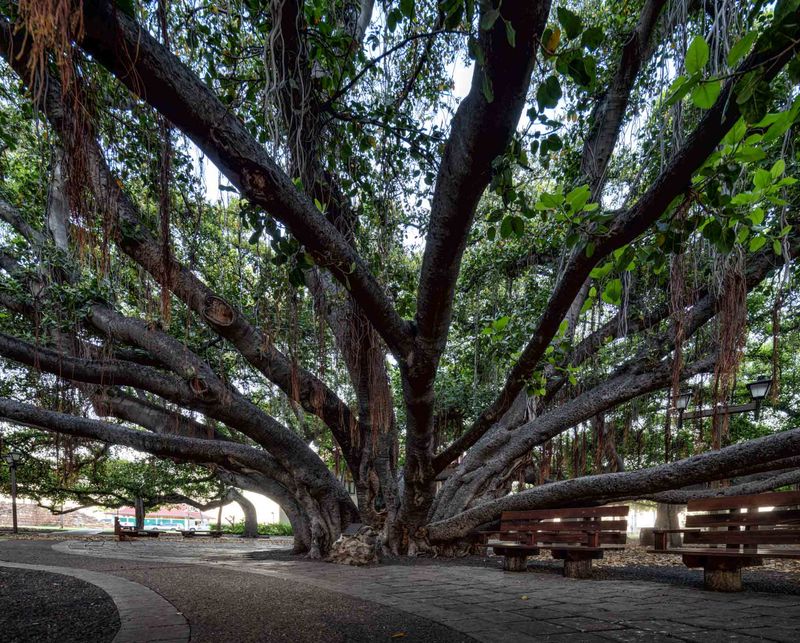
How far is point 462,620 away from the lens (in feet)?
9.25

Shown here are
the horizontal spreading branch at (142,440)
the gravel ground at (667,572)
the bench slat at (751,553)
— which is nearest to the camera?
the bench slat at (751,553)

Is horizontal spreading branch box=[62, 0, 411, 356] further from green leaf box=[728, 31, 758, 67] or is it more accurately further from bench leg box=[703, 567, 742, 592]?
bench leg box=[703, 567, 742, 592]

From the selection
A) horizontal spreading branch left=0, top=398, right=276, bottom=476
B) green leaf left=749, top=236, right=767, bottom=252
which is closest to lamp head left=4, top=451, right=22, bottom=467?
horizontal spreading branch left=0, top=398, right=276, bottom=476

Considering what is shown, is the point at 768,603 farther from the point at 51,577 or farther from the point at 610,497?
the point at 51,577

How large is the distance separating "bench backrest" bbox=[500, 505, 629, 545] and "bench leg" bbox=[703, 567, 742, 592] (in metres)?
0.72

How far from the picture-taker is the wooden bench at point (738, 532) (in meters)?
3.61

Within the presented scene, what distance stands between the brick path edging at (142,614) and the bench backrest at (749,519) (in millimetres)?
4084

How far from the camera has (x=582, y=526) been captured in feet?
16.1

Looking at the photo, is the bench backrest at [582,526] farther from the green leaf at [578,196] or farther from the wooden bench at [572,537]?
the green leaf at [578,196]

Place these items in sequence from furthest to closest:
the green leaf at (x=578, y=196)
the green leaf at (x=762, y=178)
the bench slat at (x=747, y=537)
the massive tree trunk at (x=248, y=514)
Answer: the massive tree trunk at (x=248, y=514), the bench slat at (x=747, y=537), the green leaf at (x=578, y=196), the green leaf at (x=762, y=178)

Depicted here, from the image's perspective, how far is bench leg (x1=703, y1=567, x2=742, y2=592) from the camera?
3.90 m

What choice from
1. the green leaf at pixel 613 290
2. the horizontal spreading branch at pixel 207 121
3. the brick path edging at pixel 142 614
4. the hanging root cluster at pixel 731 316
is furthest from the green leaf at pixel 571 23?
the brick path edging at pixel 142 614

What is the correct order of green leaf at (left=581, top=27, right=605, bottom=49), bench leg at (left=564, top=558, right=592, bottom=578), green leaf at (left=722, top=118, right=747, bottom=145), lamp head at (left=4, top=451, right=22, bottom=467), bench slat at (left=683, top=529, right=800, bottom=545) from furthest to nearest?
lamp head at (left=4, top=451, right=22, bottom=467), bench leg at (left=564, top=558, right=592, bottom=578), bench slat at (left=683, top=529, right=800, bottom=545), green leaf at (left=722, top=118, right=747, bottom=145), green leaf at (left=581, top=27, right=605, bottom=49)

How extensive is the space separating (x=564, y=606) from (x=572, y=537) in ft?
6.06
